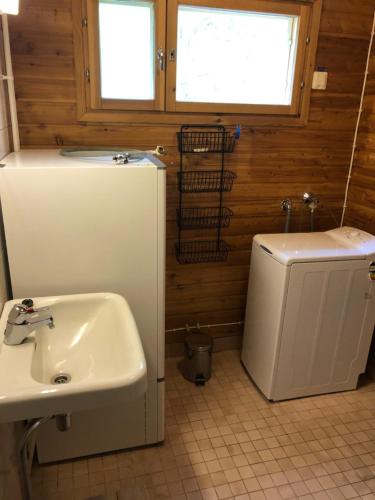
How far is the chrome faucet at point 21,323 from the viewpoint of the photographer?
1222 millimetres

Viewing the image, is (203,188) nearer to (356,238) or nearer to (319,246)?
(319,246)

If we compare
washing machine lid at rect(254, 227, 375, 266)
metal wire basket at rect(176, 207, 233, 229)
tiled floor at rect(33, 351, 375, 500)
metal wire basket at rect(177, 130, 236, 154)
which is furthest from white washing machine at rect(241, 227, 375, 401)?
metal wire basket at rect(177, 130, 236, 154)

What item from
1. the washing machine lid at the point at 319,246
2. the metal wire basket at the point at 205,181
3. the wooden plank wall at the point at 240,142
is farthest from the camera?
the metal wire basket at the point at 205,181

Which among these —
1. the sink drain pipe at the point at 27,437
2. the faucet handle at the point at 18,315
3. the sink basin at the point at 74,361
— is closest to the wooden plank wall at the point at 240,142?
the sink basin at the point at 74,361

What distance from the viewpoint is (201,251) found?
8.11 ft

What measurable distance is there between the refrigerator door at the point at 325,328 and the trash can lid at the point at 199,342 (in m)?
0.43

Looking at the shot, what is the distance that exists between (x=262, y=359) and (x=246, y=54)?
68.6 inches

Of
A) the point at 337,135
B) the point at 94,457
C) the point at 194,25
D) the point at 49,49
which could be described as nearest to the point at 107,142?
the point at 49,49

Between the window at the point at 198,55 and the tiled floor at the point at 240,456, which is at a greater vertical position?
the window at the point at 198,55

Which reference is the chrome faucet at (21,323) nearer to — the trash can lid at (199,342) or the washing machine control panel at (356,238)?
the trash can lid at (199,342)

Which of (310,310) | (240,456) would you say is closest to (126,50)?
(310,310)

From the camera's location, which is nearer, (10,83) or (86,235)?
(86,235)

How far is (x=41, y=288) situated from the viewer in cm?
160

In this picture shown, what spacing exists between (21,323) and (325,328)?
63.2 inches
